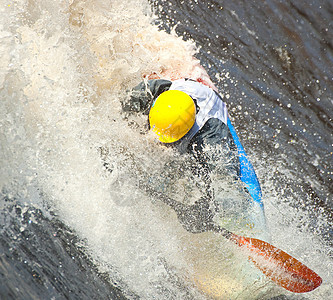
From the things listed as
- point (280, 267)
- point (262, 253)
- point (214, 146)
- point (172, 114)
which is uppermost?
point (172, 114)

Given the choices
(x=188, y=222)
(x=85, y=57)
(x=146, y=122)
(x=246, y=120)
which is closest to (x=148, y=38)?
(x=85, y=57)

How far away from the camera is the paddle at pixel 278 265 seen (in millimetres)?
2430

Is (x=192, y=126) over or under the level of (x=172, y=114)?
under

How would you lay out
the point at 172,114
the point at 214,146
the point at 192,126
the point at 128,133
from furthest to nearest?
the point at 128,133 < the point at 214,146 < the point at 192,126 < the point at 172,114

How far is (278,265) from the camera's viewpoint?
243 cm

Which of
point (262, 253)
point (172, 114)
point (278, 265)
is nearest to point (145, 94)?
point (172, 114)

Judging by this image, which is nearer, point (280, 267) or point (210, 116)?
point (210, 116)

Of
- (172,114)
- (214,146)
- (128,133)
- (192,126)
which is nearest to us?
(172,114)

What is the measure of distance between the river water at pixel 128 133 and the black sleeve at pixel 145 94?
4.5 inches

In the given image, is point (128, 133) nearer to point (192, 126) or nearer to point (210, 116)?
point (192, 126)

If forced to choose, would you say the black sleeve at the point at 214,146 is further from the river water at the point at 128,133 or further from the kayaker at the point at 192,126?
the river water at the point at 128,133

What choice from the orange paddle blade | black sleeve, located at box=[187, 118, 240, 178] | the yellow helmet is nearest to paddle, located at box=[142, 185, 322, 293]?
the orange paddle blade

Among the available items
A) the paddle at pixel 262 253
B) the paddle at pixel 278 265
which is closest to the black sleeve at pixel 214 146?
the paddle at pixel 262 253

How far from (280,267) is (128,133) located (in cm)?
168
